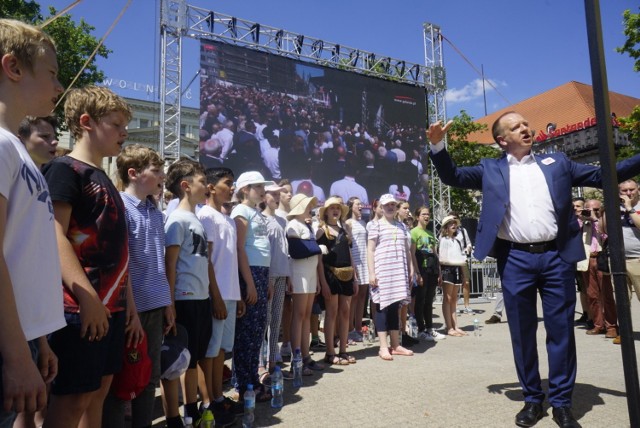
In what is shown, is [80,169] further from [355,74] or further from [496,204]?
[355,74]

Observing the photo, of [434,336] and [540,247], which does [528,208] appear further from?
[434,336]

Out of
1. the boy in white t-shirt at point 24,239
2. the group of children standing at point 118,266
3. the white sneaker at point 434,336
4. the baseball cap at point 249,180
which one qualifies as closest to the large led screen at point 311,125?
the white sneaker at point 434,336

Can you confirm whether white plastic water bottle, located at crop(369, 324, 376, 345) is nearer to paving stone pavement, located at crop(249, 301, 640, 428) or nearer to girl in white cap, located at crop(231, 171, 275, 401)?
paving stone pavement, located at crop(249, 301, 640, 428)

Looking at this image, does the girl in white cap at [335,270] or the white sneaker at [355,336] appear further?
the white sneaker at [355,336]

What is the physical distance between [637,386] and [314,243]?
12.0 feet

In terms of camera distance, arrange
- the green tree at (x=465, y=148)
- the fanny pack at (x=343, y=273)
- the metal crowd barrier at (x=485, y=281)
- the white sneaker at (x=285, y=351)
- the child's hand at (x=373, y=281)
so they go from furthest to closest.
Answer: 1. the green tree at (x=465, y=148)
2. the metal crowd barrier at (x=485, y=281)
3. the child's hand at (x=373, y=281)
4. the white sneaker at (x=285, y=351)
5. the fanny pack at (x=343, y=273)

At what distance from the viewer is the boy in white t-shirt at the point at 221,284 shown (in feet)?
11.7

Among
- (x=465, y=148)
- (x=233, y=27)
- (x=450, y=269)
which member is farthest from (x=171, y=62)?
(x=465, y=148)

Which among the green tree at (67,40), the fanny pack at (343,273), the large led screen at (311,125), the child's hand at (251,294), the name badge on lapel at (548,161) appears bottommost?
the child's hand at (251,294)

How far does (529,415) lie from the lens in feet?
10.8

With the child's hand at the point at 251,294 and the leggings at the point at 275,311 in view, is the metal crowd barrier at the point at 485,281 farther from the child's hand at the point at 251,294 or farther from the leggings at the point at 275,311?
the child's hand at the point at 251,294

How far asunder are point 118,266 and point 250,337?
6.97ft

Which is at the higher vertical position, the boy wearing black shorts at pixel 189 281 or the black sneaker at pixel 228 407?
the boy wearing black shorts at pixel 189 281

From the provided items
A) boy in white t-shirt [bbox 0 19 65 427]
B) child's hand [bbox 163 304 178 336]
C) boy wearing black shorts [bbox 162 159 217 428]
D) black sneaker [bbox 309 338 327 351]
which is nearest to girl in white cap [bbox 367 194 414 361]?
black sneaker [bbox 309 338 327 351]
